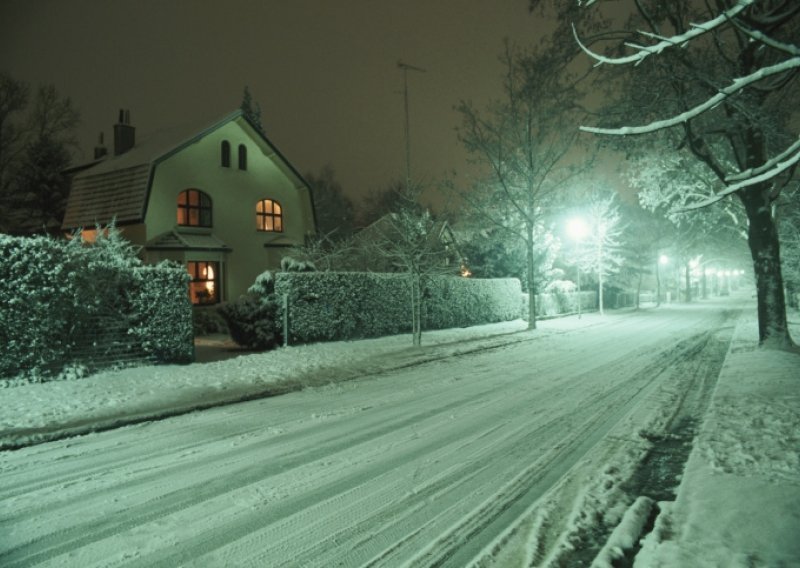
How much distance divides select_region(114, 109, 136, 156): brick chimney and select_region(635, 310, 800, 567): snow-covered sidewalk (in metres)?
30.3

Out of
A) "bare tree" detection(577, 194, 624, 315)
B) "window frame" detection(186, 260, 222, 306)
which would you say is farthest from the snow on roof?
"bare tree" detection(577, 194, 624, 315)

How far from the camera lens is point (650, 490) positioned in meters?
4.91

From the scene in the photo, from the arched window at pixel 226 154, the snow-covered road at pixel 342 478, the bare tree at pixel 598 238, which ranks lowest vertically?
the snow-covered road at pixel 342 478

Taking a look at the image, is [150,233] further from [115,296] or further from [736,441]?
[736,441]

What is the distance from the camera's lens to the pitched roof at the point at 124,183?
2272 centimetres

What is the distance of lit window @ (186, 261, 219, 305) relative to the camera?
23.6m

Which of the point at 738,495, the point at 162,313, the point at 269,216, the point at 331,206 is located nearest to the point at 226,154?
the point at 269,216

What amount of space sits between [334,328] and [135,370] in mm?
6800

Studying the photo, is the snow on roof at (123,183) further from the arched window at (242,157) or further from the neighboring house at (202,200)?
the arched window at (242,157)

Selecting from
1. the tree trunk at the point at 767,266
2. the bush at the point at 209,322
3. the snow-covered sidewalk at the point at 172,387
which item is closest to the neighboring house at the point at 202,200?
the bush at the point at 209,322

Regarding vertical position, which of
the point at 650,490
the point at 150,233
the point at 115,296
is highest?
the point at 150,233

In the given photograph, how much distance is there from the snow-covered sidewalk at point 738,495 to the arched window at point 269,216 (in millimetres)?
24000

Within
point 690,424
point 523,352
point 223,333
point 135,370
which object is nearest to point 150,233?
point 223,333

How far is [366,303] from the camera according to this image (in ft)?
59.5
